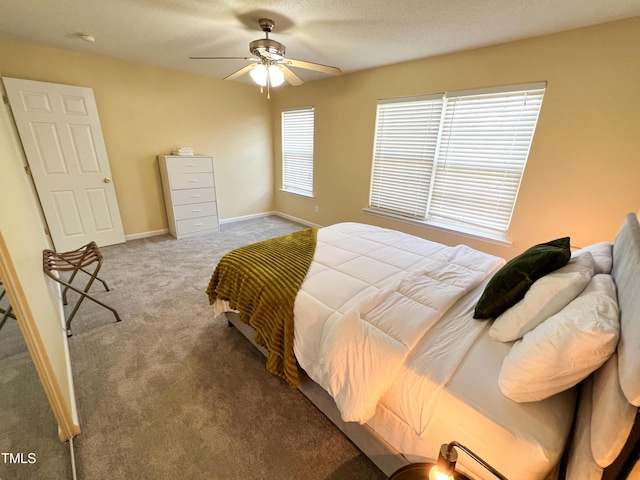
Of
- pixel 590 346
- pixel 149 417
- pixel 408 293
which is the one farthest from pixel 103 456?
pixel 590 346

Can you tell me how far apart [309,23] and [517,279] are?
251 centimetres

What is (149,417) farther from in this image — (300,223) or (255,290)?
(300,223)

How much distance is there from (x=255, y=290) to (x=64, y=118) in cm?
355

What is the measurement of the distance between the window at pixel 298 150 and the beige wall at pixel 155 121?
1.38 feet

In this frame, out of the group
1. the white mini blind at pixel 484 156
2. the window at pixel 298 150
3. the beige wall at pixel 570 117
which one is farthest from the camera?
the window at pixel 298 150

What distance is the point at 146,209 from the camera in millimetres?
4105

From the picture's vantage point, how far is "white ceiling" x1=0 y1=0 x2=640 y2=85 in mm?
1913

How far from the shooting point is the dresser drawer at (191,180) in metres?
3.93

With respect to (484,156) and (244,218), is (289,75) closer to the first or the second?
(484,156)

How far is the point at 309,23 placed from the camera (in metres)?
2.26

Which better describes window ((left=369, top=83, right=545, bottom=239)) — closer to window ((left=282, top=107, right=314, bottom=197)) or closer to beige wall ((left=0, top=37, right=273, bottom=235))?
window ((left=282, top=107, right=314, bottom=197))

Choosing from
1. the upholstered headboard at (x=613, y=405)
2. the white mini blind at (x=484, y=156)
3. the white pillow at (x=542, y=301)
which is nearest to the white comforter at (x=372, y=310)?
the white pillow at (x=542, y=301)

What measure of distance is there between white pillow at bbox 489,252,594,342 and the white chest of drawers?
13.8 ft

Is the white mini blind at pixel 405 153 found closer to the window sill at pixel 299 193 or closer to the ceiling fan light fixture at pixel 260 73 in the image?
the window sill at pixel 299 193
